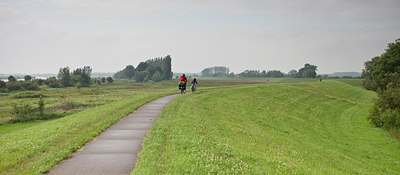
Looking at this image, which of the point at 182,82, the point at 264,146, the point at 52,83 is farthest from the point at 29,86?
the point at 264,146

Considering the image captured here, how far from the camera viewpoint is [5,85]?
343 feet

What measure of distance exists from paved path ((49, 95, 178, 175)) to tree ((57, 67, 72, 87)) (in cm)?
13983

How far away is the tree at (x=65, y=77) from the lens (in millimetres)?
138262

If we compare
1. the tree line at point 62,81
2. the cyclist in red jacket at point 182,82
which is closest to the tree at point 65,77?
the tree line at point 62,81

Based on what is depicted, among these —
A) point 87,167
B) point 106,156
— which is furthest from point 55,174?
point 106,156

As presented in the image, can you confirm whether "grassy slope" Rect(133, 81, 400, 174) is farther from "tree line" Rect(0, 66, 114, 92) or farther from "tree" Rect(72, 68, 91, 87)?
"tree" Rect(72, 68, 91, 87)

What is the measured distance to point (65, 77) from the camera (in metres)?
141

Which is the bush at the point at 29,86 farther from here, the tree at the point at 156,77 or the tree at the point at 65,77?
the tree at the point at 156,77

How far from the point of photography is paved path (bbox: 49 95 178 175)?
345 inches

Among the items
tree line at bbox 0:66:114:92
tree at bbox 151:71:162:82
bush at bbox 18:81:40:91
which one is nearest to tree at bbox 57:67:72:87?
tree line at bbox 0:66:114:92

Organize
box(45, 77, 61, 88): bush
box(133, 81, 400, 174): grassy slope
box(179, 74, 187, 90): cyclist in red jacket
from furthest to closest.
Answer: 1. box(45, 77, 61, 88): bush
2. box(179, 74, 187, 90): cyclist in red jacket
3. box(133, 81, 400, 174): grassy slope

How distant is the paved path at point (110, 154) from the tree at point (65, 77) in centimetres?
13983

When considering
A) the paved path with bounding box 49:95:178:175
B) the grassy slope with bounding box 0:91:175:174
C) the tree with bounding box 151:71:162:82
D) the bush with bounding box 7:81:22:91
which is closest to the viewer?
the paved path with bounding box 49:95:178:175

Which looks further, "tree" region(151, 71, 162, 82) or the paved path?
"tree" region(151, 71, 162, 82)
